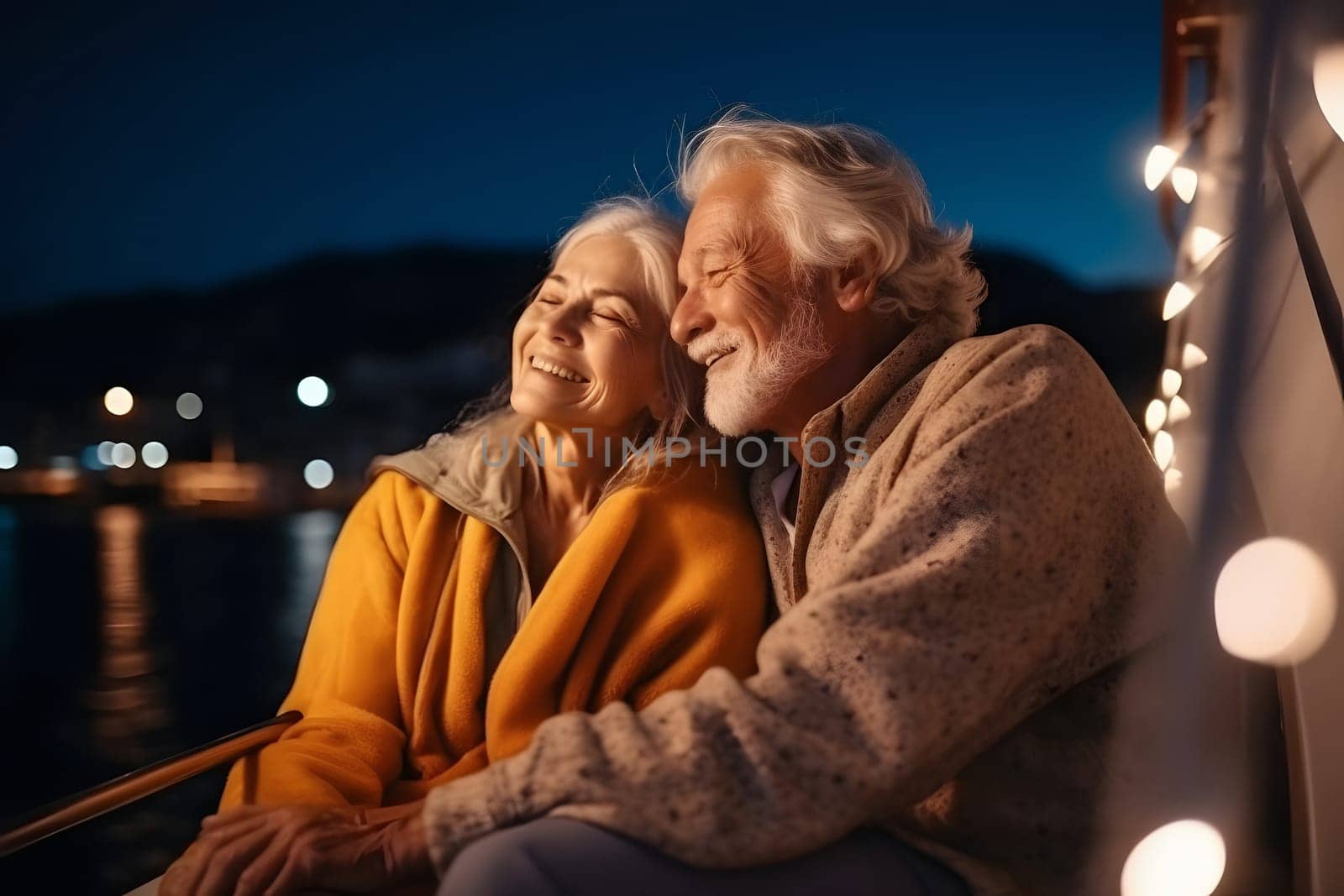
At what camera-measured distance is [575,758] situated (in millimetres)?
1016

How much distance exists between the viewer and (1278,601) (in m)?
1.21

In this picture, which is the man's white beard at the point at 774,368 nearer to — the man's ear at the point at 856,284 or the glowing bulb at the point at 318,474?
the man's ear at the point at 856,284

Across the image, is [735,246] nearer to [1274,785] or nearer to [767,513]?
[767,513]

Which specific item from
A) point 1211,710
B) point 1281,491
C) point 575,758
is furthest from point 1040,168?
point 575,758

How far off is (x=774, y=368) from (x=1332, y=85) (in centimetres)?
64

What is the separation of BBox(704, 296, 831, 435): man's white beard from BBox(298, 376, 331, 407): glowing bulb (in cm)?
58

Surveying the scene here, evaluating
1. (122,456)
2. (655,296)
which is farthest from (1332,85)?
(122,456)

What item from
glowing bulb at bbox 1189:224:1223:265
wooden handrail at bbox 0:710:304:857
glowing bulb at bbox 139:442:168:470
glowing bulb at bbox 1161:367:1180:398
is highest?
glowing bulb at bbox 1189:224:1223:265

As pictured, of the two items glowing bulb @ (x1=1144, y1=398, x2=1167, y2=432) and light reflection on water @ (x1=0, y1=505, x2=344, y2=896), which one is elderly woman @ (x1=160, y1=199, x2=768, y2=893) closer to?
light reflection on water @ (x1=0, y1=505, x2=344, y2=896)

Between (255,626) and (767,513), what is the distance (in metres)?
0.74

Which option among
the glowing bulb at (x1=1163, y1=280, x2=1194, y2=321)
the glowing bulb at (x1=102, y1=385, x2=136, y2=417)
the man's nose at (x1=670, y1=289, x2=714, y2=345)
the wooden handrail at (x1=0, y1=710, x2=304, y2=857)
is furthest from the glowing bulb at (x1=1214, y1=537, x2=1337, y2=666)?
the glowing bulb at (x1=102, y1=385, x2=136, y2=417)

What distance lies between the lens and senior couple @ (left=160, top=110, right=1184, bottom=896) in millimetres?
1012

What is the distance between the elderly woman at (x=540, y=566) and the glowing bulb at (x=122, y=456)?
0.36 meters

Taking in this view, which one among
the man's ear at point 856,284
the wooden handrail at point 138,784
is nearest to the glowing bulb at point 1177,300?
the man's ear at point 856,284
